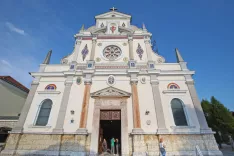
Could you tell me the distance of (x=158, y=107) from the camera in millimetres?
12320

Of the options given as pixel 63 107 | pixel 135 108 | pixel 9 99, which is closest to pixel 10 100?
pixel 9 99

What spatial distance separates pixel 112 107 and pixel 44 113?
6.71 metres

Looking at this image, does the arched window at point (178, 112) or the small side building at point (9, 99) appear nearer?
the arched window at point (178, 112)

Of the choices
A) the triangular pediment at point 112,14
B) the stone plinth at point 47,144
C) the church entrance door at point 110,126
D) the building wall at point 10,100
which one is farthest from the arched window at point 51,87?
the triangular pediment at point 112,14

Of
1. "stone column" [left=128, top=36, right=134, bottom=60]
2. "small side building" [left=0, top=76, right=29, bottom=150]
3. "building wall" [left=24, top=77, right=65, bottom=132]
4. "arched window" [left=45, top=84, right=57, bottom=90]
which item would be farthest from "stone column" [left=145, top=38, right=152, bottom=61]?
"small side building" [left=0, top=76, right=29, bottom=150]

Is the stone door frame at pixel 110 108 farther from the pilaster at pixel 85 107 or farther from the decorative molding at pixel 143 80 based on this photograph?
the decorative molding at pixel 143 80

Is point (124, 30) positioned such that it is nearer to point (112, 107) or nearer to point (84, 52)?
point (84, 52)

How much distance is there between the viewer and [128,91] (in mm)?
13312

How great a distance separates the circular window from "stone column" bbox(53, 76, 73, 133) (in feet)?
17.1

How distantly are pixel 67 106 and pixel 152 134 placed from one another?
8.35 metres

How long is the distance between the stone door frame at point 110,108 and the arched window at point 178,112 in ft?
15.3

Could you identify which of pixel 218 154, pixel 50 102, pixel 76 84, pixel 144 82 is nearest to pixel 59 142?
pixel 50 102

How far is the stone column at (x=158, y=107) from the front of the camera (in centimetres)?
1132

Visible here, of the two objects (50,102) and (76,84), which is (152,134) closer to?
(76,84)
